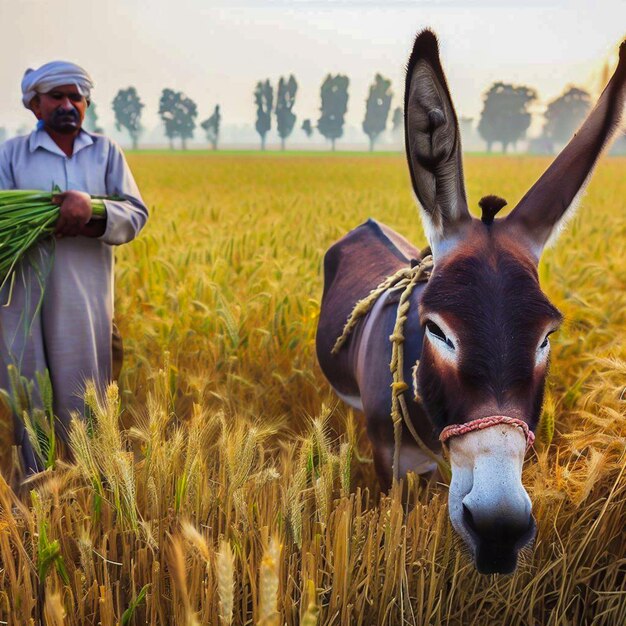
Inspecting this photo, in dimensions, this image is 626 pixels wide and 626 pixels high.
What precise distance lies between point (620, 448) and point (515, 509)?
107cm

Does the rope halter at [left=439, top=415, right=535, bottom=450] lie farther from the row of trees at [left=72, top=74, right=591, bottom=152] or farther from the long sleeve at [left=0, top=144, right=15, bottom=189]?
the row of trees at [left=72, top=74, right=591, bottom=152]

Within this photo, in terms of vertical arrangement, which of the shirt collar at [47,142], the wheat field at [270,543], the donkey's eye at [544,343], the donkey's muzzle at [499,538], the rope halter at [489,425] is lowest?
the wheat field at [270,543]

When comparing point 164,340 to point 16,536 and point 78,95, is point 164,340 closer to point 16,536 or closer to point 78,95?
point 78,95

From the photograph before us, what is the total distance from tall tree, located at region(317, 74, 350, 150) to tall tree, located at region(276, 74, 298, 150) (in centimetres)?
532

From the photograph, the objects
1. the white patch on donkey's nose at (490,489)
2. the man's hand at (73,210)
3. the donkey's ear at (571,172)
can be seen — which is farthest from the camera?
the man's hand at (73,210)

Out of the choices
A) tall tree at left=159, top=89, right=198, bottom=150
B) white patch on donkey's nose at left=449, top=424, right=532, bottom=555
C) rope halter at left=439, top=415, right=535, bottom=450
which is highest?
tall tree at left=159, top=89, right=198, bottom=150

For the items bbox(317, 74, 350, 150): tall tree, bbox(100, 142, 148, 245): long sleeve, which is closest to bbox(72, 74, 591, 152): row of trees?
bbox(317, 74, 350, 150): tall tree

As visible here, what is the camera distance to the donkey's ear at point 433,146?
1.67 m

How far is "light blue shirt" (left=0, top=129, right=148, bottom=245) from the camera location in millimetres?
2953

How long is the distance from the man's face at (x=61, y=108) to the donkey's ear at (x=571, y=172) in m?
2.11

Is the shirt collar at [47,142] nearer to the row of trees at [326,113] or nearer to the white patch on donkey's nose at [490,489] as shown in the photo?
the white patch on donkey's nose at [490,489]

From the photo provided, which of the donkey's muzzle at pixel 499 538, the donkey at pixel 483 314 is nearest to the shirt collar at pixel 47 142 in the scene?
the donkey at pixel 483 314

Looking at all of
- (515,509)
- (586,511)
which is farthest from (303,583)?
(586,511)

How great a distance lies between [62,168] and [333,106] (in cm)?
10263
